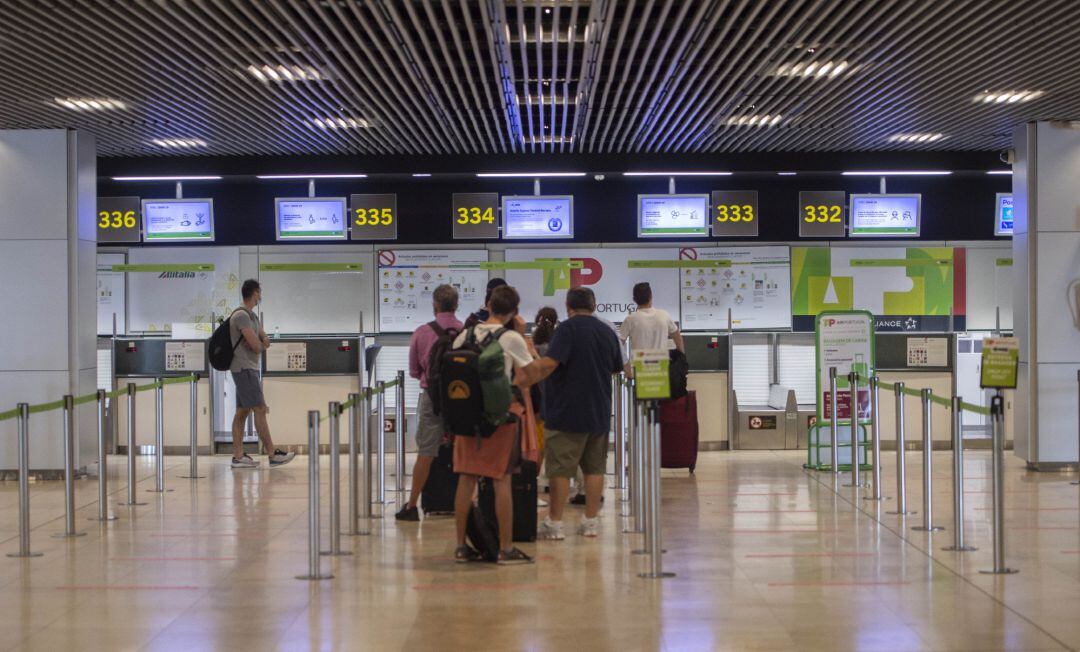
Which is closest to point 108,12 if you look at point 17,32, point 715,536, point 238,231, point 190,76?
point 17,32

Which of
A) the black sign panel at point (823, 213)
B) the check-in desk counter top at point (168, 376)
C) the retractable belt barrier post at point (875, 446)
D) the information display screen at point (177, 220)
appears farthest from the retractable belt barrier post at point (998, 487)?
the information display screen at point (177, 220)

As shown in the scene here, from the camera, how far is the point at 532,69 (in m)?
9.41

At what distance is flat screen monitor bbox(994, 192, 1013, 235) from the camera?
14805mm

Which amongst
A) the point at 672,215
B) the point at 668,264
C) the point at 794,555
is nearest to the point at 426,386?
the point at 794,555

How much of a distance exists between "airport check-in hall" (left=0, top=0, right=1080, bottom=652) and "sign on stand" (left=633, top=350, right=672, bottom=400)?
0.5 inches

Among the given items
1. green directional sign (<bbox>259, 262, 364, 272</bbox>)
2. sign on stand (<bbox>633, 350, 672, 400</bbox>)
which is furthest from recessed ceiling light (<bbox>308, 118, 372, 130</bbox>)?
sign on stand (<bbox>633, 350, 672, 400</bbox>)

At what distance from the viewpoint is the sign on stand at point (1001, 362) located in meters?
7.05

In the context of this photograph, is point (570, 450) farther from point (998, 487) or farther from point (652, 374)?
point (998, 487)

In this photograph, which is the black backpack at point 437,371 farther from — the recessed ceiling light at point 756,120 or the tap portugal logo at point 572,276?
the tap portugal logo at point 572,276

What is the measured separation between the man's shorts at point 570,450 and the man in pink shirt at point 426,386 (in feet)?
3.52

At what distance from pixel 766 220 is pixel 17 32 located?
927 cm

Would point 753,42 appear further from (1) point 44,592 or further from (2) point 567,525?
(1) point 44,592

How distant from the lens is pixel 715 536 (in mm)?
8148

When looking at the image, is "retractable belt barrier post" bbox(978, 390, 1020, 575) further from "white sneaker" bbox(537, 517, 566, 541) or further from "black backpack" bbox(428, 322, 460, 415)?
"black backpack" bbox(428, 322, 460, 415)
